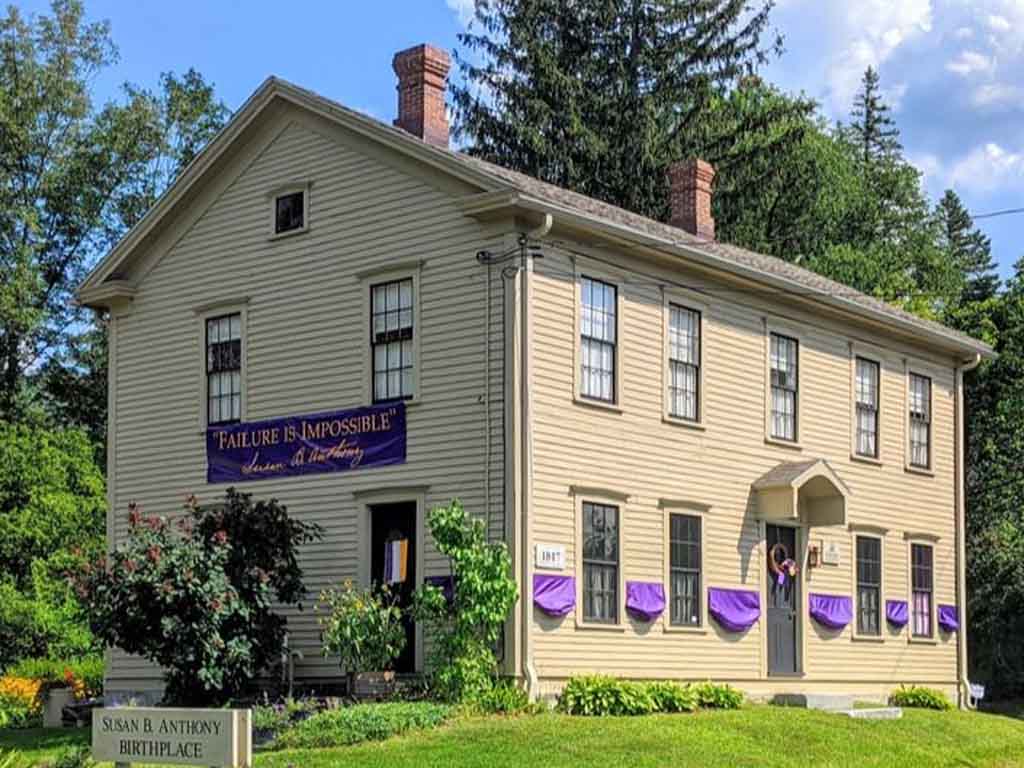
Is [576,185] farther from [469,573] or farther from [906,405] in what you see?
[469,573]

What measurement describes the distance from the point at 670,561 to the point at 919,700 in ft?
22.7

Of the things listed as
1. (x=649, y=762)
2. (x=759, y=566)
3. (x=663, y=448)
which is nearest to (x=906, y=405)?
→ (x=759, y=566)

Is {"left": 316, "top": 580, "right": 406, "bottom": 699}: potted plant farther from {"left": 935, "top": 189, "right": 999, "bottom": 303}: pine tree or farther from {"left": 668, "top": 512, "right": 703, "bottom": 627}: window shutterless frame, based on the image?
{"left": 935, "top": 189, "right": 999, "bottom": 303}: pine tree

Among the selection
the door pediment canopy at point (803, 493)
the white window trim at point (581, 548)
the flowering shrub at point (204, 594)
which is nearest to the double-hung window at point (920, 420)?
the door pediment canopy at point (803, 493)

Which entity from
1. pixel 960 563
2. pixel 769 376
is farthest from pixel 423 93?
pixel 960 563

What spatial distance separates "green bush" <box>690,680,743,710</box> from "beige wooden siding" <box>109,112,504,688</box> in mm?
4085

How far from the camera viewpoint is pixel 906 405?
2900 cm

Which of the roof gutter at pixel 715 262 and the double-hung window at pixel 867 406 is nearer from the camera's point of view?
the roof gutter at pixel 715 262

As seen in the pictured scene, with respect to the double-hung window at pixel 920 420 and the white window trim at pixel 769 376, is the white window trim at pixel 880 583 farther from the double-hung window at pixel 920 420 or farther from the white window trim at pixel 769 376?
the white window trim at pixel 769 376

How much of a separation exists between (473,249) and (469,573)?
434 centimetres

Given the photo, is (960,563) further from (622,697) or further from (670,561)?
(622,697)

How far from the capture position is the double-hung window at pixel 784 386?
2566cm

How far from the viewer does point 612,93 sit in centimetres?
4353

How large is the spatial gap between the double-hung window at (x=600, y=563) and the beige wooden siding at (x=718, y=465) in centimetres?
24
